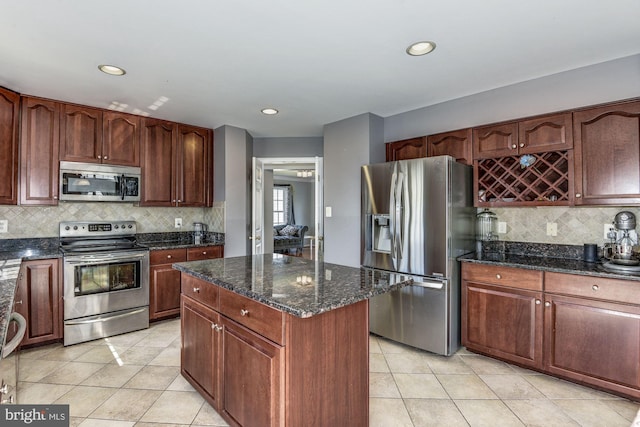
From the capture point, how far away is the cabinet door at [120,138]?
3480mm

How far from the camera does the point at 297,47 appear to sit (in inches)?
85.1

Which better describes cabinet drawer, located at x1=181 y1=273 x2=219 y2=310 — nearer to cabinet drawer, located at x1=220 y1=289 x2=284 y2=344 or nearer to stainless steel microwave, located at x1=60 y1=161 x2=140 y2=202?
cabinet drawer, located at x1=220 y1=289 x2=284 y2=344

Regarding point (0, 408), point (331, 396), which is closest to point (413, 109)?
point (331, 396)

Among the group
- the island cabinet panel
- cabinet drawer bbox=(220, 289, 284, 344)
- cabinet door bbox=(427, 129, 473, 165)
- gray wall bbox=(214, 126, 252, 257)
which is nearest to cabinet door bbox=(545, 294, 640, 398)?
cabinet door bbox=(427, 129, 473, 165)

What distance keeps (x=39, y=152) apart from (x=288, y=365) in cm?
330

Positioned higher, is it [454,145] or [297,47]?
[297,47]

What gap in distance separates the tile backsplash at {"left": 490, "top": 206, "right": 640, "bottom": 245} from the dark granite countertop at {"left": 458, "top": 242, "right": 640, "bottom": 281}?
0.07 m

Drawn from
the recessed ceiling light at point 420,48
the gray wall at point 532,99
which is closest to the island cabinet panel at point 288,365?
the recessed ceiling light at point 420,48

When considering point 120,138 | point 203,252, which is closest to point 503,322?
point 203,252

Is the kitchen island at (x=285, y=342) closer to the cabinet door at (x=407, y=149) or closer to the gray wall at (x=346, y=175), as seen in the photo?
the gray wall at (x=346, y=175)

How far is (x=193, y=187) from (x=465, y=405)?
3.59 meters

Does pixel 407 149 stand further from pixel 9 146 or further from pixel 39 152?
pixel 9 146

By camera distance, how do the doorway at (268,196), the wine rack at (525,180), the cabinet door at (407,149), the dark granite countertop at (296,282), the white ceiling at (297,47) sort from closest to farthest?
the dark granite countertop at (296,282) < the white ceiling at (297,47) < the wine rack at (525,180) < the cabinet door at (407,149) < the doorway at (268,196)

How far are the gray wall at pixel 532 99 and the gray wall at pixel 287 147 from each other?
1322 mm
